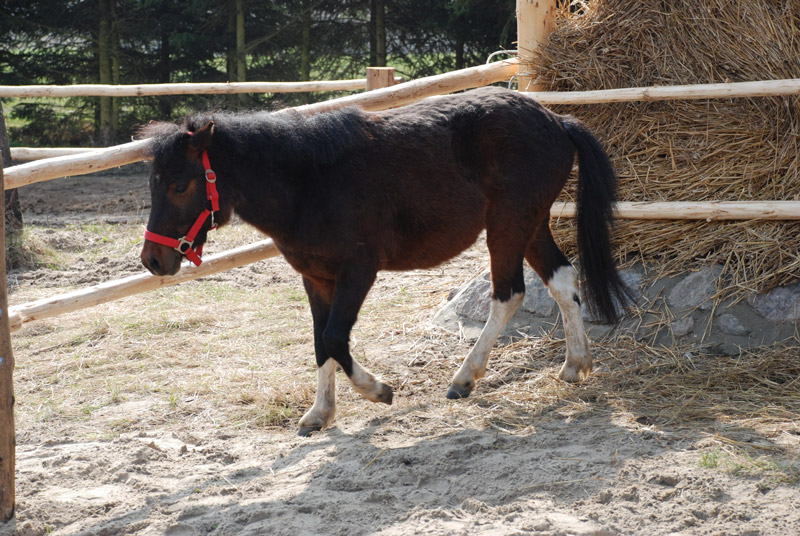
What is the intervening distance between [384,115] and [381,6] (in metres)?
10.2

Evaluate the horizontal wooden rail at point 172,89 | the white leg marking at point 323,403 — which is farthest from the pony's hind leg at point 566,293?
the horizontal wooden rail at point 172,89

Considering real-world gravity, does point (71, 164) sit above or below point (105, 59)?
below

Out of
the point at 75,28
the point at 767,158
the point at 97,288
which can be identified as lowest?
the point at 97,288

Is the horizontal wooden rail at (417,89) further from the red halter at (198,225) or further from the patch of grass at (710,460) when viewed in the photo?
the patch of grass at (710,460)

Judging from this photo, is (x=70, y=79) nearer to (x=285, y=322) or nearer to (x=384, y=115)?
(x=285, y=322)

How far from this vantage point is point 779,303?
14.6 feet

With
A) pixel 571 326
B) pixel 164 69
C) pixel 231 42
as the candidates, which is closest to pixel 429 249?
pixel 571 326

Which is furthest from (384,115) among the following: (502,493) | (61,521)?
(61,521)

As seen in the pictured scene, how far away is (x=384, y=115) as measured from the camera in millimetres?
4117

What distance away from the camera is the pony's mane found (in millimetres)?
3592

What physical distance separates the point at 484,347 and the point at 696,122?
2.20 m

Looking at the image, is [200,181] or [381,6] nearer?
Result: [200,181]

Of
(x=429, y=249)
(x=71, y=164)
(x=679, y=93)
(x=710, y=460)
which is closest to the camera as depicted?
(x=710, y=460)

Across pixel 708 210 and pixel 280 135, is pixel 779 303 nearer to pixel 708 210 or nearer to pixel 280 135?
pixel 708 210
